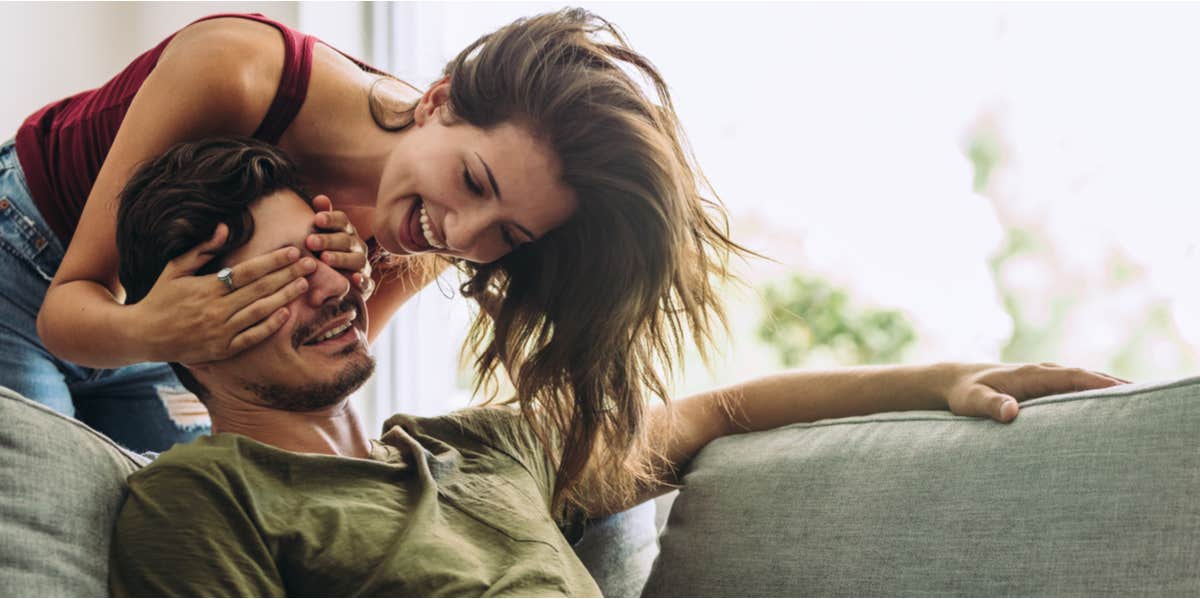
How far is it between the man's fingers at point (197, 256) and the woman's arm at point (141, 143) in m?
0.06

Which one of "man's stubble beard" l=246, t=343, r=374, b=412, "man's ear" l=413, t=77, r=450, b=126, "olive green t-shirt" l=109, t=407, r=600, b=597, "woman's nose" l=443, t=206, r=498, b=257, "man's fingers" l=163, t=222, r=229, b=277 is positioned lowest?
"olive green t-shirt" l=109, t=407, r=600, b=597

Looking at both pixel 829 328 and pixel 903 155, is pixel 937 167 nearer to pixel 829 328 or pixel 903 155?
pixel 903 155

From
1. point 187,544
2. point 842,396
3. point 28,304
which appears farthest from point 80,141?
point 842,396

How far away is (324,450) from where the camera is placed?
138cm

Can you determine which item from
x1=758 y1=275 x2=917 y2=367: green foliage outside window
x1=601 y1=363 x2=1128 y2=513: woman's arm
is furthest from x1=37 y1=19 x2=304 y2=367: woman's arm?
x1=758 y1=275 x2=917 y2=367: green foliage outside window

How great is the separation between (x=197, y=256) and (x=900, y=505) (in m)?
0.86

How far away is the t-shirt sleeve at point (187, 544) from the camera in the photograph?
1.06m

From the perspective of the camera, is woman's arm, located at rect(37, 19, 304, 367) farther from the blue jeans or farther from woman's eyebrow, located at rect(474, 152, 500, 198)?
woman's eyebrow, located at rect(474, 152, 500, 198)

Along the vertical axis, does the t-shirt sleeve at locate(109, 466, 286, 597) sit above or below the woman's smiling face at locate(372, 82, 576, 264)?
below

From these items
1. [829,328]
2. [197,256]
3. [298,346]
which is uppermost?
[197,256]

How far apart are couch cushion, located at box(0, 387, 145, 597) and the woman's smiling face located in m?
0.45

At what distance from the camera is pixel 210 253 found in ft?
4.24

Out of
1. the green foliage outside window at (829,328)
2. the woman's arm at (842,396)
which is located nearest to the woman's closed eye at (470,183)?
the woman's arm at (842,396)

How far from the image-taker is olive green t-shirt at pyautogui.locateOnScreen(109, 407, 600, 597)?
109cm
